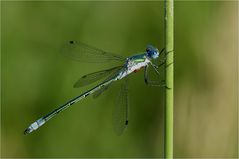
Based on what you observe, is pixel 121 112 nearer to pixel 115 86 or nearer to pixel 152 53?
pixel 152 53

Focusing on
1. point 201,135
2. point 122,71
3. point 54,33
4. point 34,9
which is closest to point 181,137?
point 201,135

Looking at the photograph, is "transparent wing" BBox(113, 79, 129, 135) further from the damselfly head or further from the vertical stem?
the vertical stem

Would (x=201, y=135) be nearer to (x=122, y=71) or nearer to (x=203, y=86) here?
(x=203, y=86)

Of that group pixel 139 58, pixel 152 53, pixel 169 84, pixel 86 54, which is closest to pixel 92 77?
pixel 86 54

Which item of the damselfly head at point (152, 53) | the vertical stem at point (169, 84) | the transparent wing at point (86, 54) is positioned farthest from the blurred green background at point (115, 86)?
the vertical stem at point (169, 84)

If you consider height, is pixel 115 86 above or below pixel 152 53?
below

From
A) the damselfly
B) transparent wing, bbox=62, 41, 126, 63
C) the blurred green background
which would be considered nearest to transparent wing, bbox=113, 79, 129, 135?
the damselfly

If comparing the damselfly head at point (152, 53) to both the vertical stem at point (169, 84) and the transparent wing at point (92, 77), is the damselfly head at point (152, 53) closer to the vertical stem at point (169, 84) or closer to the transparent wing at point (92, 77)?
the transparent wing at point (92, 77)
